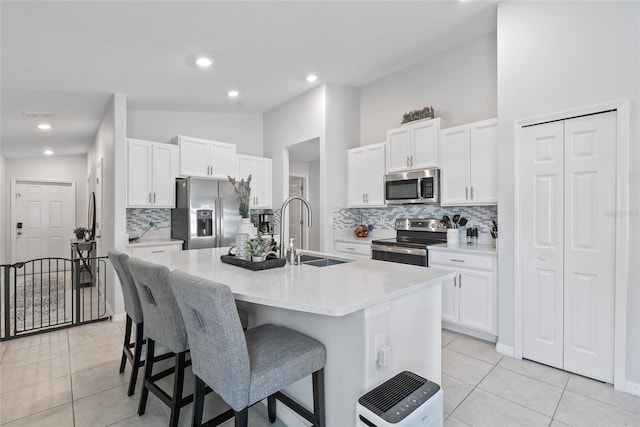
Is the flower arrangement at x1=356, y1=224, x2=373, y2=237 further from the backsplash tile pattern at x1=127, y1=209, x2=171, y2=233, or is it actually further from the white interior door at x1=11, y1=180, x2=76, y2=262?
the white interior door at x1=11, y1=180, x2=76, y2=262

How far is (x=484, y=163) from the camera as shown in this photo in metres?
3.19

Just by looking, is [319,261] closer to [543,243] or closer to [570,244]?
[543,243]

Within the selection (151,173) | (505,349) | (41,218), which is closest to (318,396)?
(505,349)

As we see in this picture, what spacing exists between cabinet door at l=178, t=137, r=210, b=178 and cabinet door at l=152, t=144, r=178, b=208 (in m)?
0.11

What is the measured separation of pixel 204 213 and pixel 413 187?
2.72m

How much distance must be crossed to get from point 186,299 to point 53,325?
3305 mm

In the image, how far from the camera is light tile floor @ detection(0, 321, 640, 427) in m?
1.94

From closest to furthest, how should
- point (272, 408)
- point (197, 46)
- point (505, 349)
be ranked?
point (272, 408)
point (505, 349)
point (197, 46)

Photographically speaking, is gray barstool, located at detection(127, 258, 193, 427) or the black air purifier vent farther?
gray barstool, located at detection(127, 258, 193, 427)

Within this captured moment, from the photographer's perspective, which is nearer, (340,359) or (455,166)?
(340,359)

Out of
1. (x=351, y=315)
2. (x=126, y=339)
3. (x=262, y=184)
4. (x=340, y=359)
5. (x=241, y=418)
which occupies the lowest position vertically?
(x=126, y=339)

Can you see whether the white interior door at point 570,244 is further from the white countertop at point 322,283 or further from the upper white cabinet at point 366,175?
the upper white cabinet at point 366,175

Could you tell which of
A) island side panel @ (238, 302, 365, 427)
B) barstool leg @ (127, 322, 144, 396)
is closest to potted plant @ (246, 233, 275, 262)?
island side panel @ (238, 302, 365, 427)

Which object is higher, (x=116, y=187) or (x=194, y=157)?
(x=194, y=157)
